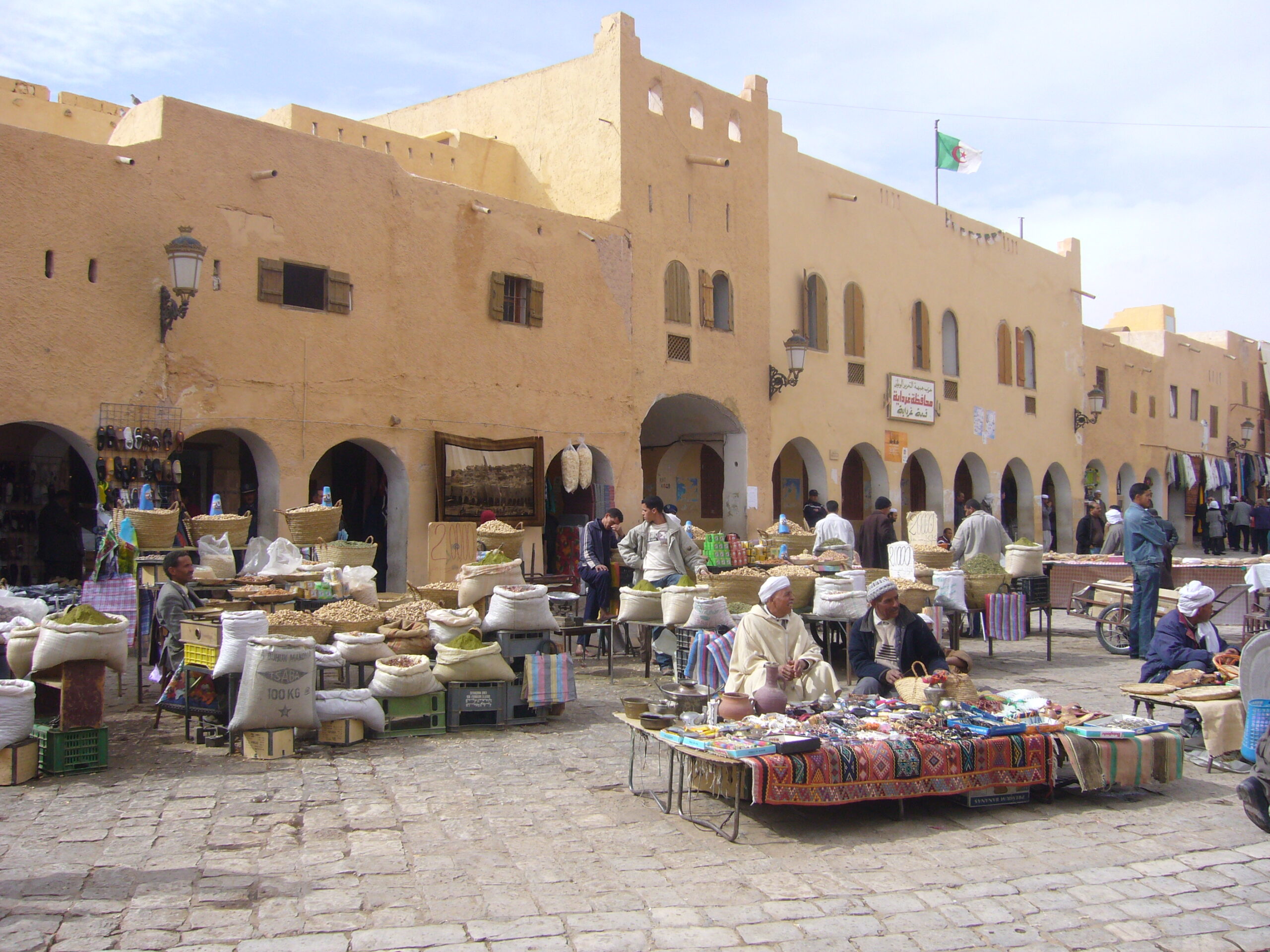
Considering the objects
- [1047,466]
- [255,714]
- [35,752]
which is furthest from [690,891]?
[1047,466]

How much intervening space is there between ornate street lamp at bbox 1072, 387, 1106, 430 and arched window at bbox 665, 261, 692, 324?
1474cm

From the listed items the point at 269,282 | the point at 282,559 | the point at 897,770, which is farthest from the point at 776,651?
the point at 269,282

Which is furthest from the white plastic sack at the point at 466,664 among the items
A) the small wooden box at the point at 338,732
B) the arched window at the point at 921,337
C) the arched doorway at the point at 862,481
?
the arched window at the point at 921,337

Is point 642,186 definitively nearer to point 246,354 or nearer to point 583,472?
point 583,472

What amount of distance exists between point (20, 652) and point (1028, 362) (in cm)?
2413

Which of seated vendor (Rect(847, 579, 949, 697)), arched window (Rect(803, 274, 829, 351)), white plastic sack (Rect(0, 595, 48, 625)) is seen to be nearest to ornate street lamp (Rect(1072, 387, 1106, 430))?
arched window (Rect(803, 274, 829, 351))

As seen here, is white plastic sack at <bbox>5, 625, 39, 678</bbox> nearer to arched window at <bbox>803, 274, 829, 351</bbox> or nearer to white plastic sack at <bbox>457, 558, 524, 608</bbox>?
white plastic sack at <bbox>457, 558, 524, 608</bbox>

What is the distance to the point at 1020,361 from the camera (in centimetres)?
2661

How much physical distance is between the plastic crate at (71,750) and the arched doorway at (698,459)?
12.1 meters

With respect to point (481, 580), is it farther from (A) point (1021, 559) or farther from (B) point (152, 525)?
(A) point (1021, 559)

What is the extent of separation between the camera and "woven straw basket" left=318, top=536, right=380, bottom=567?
1111 cm

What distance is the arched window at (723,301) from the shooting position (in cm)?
1845

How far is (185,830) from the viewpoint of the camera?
5641 mm

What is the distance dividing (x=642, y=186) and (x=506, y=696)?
1058 centimetres
